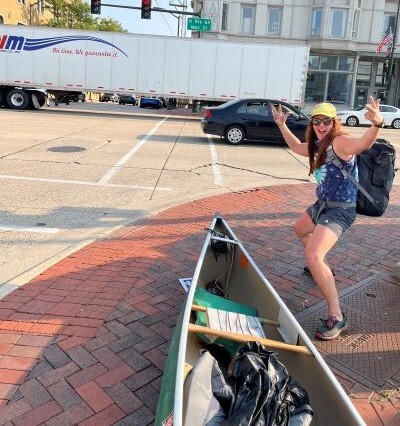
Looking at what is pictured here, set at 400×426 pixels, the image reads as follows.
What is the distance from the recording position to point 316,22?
3725 cm

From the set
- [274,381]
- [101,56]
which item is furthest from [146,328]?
[101,56]

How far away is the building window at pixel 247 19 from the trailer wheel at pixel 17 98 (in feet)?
67.5

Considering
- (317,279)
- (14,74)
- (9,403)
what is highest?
(14,74)

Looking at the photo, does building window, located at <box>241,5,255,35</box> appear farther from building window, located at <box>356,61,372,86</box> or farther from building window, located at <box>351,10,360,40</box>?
building window, located at <box>356,61,372,86</box>

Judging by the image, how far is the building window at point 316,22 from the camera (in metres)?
37.1

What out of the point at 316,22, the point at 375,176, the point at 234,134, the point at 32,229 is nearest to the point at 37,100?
the point at 234,134

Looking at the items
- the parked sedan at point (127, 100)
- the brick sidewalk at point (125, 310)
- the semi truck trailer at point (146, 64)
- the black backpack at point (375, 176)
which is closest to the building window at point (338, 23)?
the semi truck trailer at point (146, 64)

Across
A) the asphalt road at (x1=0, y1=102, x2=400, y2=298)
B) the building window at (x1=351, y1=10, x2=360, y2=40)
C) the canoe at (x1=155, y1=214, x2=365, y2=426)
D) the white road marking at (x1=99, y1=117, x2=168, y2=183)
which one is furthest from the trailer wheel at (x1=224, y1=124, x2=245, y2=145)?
the building window at (x1=351, y1=10, x2=360, y2=40)

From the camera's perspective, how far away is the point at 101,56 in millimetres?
23781

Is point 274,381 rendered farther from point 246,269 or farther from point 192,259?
point 192,259

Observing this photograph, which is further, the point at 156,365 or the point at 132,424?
the point at 156,365

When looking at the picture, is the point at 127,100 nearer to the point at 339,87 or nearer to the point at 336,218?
the point at 339,87

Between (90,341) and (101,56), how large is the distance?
22.6m

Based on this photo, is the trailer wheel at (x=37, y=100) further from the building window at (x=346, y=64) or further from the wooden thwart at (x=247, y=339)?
the wooden thwart at (x=247, y=339)
